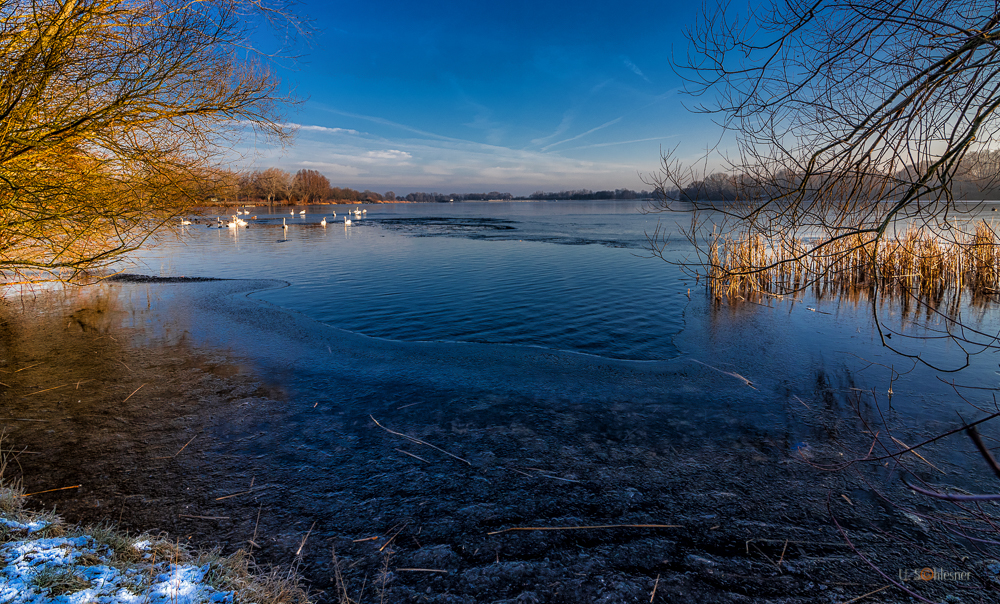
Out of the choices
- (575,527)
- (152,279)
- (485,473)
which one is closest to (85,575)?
(485,473)

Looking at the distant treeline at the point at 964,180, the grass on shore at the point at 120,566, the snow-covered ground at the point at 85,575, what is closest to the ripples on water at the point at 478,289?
the distant treeline at the point at 964,180

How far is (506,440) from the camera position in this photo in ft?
16.3

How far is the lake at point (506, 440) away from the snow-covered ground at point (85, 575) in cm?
56

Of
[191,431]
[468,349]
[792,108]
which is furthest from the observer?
[468,349]

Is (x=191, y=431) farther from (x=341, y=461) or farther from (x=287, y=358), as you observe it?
(x=287, y=358)

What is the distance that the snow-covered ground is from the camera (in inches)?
95.3

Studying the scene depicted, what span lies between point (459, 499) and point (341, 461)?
53.8 inches

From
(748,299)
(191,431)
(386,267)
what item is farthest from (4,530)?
(386,267)

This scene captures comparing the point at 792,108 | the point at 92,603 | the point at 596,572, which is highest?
the point at 792,108

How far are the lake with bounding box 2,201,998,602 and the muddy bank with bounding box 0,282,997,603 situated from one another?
0.08 ft

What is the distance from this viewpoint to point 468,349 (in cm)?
856

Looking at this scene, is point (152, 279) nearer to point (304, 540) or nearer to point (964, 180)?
point (304, 540)

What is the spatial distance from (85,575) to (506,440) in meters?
3.41

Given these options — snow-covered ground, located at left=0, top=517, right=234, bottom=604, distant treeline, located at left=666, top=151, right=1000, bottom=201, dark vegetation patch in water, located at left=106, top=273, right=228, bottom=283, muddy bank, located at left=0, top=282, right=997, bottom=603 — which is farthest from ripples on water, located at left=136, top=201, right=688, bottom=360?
snow-covered ground, located at left=0, top=517, right=234, bottom=604
